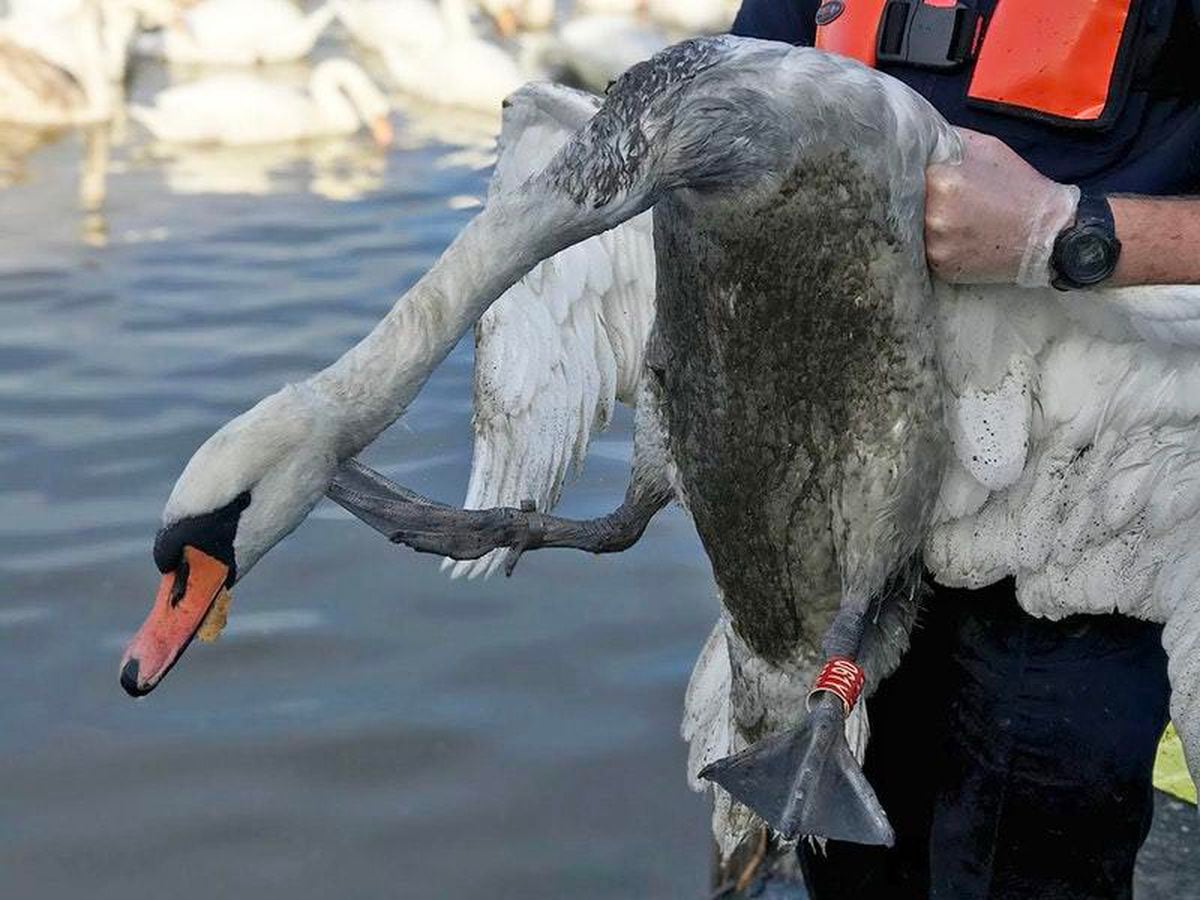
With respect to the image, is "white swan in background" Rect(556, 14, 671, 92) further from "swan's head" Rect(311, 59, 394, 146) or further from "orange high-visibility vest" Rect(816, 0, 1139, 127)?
"orange high-visibility vest" Rect(816, 0, 1139, 127)

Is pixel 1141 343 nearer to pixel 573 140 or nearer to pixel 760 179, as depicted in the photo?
pixel 760 179

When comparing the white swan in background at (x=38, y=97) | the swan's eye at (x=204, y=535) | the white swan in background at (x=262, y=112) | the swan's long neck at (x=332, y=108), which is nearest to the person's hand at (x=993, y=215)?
the swan's eye at (x=204, y=535)

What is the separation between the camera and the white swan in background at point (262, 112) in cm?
1109

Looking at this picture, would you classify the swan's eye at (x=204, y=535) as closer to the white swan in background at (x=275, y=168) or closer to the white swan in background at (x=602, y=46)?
the white swan in background at (x=275, y=168)

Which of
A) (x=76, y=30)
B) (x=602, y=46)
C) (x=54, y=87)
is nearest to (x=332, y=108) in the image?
(x=54, y=87)

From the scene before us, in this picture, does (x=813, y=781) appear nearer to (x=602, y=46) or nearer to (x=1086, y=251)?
(x=1086, y=251)

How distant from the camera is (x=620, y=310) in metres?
3.60

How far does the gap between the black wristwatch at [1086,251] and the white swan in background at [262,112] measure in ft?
29.6

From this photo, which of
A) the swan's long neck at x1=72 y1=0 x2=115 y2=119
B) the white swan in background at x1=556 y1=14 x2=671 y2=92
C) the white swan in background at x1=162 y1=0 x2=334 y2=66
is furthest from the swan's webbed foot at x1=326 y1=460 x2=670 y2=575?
the white swan in background at x1=162 y1=0 x2=334 y2=66

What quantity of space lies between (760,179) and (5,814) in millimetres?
3033

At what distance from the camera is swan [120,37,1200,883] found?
2576 mm

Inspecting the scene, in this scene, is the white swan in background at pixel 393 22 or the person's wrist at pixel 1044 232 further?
the white swan in background at pixel 393 22

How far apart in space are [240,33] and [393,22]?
112cm

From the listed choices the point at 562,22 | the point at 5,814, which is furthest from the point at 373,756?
the point at 562,22
